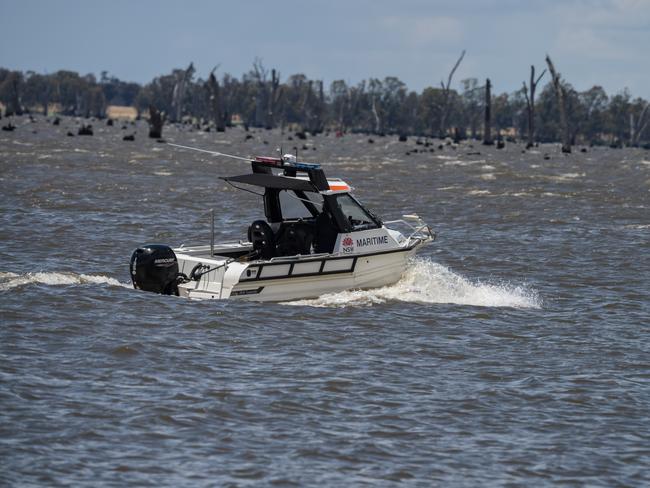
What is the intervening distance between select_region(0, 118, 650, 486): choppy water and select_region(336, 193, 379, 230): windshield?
1189mm

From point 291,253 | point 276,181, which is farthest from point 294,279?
point 276,181

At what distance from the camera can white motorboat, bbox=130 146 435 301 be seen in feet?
56.3

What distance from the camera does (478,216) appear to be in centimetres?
3512

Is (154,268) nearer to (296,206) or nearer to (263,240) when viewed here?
(263,240)

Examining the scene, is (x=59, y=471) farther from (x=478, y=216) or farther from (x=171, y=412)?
(x=478, y=216)

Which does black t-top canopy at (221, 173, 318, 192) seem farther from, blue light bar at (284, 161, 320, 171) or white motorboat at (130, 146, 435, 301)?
blue light bar at (284, 161, 320, 171)

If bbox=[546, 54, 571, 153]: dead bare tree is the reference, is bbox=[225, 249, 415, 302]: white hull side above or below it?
below

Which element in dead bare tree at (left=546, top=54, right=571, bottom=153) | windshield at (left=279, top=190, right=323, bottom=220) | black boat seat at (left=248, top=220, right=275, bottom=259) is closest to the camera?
black boat seat at (left=248, top=220, right=275, bottom=259)

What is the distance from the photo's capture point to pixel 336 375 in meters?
13.4

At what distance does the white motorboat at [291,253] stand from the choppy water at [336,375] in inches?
11.7

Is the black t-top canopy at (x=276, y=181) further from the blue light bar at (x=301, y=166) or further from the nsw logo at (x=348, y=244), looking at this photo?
the nsw logo at (x=348, y=244)

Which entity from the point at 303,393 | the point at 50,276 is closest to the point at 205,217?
the point at 50,276

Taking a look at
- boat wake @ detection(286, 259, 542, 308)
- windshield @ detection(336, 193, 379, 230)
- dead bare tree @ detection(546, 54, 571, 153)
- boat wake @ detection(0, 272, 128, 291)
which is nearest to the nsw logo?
windshield @ detection(336, 193, 379, 230)

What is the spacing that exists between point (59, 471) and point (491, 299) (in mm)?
10734
